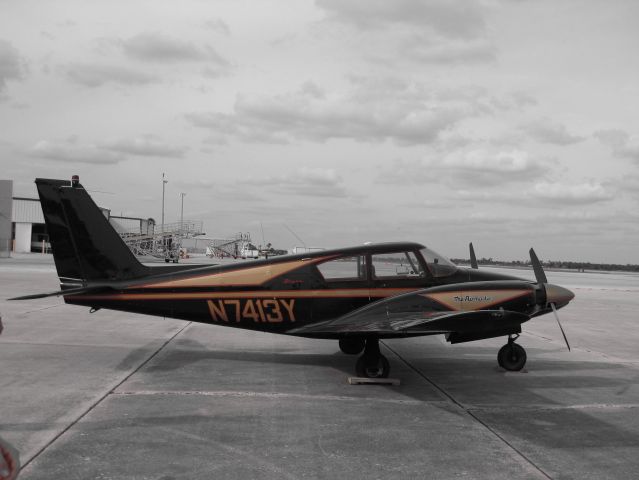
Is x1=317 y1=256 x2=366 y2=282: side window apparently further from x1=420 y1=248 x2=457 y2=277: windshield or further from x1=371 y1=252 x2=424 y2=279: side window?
x1=420 y1=248 x2=457 y2=277: windshield

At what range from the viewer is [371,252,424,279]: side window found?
31.6 feet

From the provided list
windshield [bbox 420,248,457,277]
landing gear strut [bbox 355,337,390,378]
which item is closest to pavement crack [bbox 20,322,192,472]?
landing gear strut [bbox 355,337,390,378]

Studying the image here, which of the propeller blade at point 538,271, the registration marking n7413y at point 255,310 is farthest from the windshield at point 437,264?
the registration marking n7413y at point 255,310

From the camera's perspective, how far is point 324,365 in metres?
9.95

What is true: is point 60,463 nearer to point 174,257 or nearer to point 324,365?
point 324,365

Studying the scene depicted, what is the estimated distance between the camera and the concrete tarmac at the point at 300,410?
5.14 m

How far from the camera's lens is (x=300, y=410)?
6957mm

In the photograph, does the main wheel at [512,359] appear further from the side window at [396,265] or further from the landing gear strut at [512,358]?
the side window at [396,265]

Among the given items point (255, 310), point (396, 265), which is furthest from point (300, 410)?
point (396, 265)

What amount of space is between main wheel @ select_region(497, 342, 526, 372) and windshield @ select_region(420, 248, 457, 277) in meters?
1.70

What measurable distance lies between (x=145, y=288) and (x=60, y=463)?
15.5 ft

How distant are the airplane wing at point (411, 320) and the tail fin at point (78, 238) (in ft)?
10.9

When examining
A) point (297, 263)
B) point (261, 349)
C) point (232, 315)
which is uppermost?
point (297, 263)

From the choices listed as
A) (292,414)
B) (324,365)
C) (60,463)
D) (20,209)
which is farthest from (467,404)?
(20,209)
